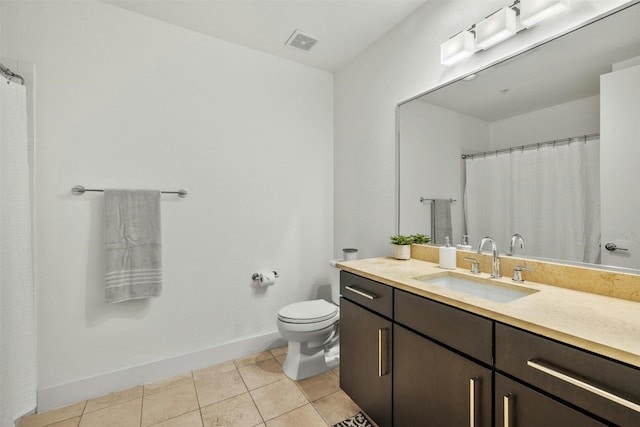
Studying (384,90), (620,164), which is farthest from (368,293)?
(384,90)

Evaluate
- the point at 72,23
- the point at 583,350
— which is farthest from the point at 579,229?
the point at 72,23

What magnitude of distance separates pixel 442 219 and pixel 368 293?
733 millimetres

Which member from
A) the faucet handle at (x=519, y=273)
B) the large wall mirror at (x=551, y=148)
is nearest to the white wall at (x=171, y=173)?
the large wall mirror at (x=551, y=148)

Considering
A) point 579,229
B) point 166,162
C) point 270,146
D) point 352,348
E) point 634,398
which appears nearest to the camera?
point 634,398

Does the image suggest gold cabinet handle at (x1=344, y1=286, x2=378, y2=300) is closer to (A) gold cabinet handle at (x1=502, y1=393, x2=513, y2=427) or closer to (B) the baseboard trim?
(A) gold cabinet handle at (x1=502, y1=393, x2=513, y2=427)

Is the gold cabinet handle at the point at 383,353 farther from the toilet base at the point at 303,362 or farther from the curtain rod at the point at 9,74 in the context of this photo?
the curtain rod at the point at 9,74

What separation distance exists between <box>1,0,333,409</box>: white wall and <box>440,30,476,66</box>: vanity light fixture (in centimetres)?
128

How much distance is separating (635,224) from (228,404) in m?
2.18

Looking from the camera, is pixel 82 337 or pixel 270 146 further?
pixel 270 146

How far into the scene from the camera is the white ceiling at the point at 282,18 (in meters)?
1.86

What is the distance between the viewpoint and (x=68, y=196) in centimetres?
178

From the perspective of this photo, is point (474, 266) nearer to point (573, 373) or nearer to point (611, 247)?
point (611, 247)

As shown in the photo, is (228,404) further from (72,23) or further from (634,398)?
(72,23)

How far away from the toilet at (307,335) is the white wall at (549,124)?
1.49 meters
